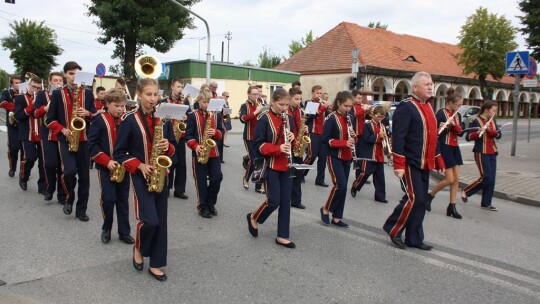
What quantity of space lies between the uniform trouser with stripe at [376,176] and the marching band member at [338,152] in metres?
2.01

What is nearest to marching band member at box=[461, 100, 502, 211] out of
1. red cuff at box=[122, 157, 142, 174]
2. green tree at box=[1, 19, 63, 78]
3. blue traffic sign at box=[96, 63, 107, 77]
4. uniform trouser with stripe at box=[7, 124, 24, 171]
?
red cuff at box=[122, 157, 142, 174]

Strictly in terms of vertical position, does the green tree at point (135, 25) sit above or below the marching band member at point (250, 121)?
above

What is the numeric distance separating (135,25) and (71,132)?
2453 cm

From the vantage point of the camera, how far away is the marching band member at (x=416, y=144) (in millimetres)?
5176

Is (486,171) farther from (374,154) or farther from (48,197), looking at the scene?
(48,197)

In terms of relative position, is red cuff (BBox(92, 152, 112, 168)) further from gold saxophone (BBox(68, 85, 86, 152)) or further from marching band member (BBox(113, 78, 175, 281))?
gold saxophone (BBox(68, 85, 86, 152))

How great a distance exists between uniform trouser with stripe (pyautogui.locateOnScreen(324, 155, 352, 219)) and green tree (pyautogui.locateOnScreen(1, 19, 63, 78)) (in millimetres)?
44451

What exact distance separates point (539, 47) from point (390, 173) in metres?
8.66

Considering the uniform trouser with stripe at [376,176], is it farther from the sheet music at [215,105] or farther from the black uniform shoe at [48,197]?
the black uniform shoe at [48,197]

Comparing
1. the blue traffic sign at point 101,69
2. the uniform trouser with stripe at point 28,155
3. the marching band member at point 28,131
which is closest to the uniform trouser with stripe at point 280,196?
the marching band member at point 28,131

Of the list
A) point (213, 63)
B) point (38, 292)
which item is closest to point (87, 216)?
point (38, 292)

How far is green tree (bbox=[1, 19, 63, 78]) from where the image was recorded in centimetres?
4419

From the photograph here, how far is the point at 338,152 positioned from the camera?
20.7 ft

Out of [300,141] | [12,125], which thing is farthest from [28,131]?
[300,141]
